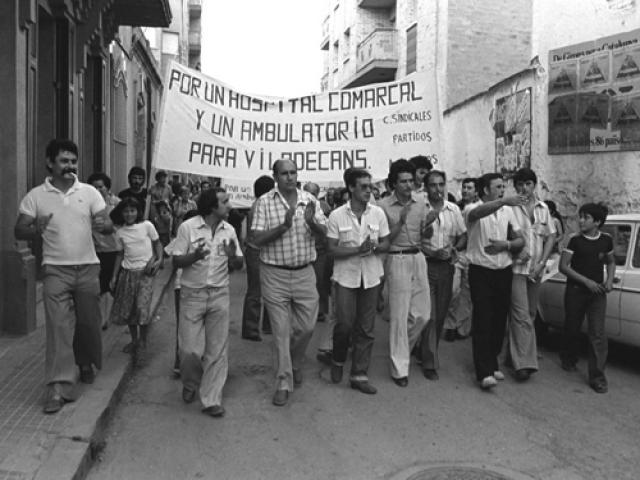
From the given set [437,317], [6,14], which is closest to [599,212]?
[437,317]

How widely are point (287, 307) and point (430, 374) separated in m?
1.55

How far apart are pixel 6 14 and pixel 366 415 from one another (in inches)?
215

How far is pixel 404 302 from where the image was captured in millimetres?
6035

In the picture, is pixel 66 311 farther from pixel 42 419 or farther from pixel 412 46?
pixel 412 46

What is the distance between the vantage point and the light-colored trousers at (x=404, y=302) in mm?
Result: 6031

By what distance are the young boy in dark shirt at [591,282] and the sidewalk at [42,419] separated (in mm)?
3991

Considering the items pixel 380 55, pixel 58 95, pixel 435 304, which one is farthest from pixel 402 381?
pixel 380 55

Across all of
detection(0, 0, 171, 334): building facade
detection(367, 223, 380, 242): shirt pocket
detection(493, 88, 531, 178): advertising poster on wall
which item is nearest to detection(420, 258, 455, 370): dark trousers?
detection(367, 223, 380, 242): shirt pocket

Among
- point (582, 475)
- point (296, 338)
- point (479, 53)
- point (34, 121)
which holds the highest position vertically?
point (479, 53)

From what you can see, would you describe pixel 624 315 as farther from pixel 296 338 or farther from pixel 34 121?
pixel 34 121

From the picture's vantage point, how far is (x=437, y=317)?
252 inches

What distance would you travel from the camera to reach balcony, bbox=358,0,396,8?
29.9 meters

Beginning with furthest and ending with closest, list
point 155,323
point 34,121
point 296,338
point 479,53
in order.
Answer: point 479,53, point 34,121, point 155,323, point 296,338

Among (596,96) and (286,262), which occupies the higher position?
(596,96)
